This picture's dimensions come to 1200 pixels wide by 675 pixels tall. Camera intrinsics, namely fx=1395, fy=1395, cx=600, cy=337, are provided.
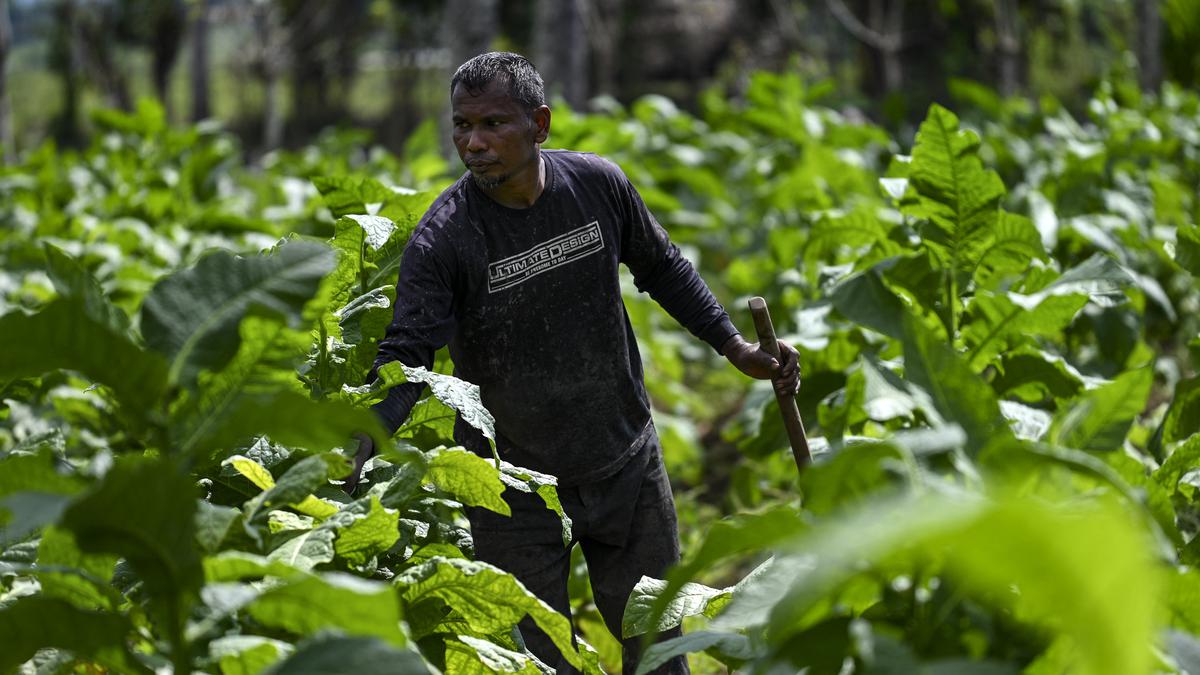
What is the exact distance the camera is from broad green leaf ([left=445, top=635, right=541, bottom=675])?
255 cm

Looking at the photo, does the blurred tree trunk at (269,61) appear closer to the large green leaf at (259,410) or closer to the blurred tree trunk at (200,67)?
the blurred tree trunk at (200,67)

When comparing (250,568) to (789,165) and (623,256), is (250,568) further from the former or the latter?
(789,165)

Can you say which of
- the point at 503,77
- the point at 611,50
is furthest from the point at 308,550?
the point at 611,50

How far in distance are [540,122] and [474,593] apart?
4.38 feet

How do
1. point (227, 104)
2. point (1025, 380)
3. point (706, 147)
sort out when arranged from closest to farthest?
point (1025, 380)
point (706, 147)
point (227, 104)

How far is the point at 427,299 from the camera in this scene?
313 cm

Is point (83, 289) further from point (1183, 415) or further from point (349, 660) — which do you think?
point (1183, 415)

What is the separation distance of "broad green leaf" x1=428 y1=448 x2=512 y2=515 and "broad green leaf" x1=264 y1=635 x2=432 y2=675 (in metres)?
0.92

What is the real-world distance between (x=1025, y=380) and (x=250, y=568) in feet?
7.73

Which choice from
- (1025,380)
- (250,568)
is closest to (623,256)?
(1025,380)

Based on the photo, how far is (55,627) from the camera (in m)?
1.87

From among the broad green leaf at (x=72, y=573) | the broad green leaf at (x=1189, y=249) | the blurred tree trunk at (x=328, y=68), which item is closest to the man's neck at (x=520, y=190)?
the broad green leaf at (x=72, y=573)

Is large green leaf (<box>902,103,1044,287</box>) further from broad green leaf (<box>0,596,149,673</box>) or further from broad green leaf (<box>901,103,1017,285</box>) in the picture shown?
broad green leaf (<box>0,596,149,673</box>)

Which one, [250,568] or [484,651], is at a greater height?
[250,568]
